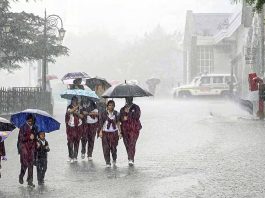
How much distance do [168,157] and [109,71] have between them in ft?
288

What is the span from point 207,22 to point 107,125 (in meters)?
53.3

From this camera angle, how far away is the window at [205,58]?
203 ft

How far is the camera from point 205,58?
62.3 m

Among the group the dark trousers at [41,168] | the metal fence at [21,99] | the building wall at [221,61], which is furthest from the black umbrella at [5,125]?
the building wall at [221,61]

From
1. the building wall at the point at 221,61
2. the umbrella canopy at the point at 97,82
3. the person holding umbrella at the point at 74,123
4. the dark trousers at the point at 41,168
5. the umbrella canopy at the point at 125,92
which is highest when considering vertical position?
the building wall at the point at 221,61

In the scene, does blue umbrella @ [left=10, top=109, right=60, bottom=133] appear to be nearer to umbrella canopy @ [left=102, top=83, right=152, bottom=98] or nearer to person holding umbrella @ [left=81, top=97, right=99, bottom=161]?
umbrella canopy @ [left=102, top=83, right=152, bottom=98]

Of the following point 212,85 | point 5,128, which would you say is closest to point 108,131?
point 5,128

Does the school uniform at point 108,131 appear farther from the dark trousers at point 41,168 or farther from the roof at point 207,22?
the roof at point 207,22

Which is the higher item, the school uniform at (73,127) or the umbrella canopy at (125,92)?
the umbrella canopy at (125,92)

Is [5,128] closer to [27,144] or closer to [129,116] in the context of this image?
[27,144]

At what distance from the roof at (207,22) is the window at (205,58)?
58.0 inches

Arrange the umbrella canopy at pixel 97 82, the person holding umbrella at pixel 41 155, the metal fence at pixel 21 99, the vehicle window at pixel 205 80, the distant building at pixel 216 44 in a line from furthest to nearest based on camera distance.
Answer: the distant building at pixel 216 44, the vehicle window at pixel 205 80, the metal fence at pixel 21 99, the umbrella canopy at pixel 97 82, the person holding umbrella at pixel 41 155

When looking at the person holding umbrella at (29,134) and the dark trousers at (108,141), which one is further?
the dark trousers at (108,141)

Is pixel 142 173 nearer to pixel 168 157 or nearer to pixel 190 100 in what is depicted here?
pixel 168 157
